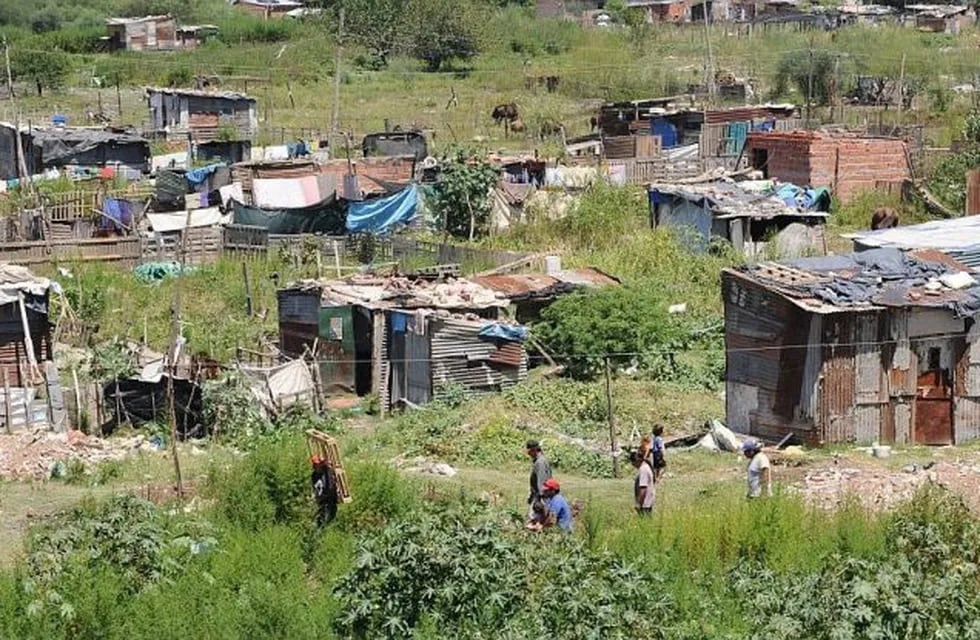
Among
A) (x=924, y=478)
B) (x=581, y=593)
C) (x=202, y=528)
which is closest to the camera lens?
(x=581, y=593)

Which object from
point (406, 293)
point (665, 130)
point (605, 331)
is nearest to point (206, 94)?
point (665, 130)

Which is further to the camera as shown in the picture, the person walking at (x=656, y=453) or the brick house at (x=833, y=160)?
the brick house at (x=833, y=160)

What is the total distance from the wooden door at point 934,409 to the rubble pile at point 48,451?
7505 millimetres

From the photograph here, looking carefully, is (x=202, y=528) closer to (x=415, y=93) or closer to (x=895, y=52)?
(x=415, y=93)

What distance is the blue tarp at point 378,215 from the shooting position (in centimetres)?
2722

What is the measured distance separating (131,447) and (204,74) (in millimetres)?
32061

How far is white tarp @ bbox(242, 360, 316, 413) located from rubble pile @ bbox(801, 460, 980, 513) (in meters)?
5.96

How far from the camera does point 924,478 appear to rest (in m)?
14.0

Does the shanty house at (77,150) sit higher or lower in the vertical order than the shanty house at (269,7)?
lower

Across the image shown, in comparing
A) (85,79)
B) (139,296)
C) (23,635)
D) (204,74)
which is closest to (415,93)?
(204,74)

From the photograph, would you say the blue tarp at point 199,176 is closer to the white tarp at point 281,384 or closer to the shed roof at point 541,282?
the shed roof at point 541,282

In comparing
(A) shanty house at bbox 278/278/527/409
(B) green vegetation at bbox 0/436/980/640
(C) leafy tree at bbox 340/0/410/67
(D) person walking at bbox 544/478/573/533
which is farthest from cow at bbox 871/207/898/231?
(C) leafy tree at bbox 340/0/410/67

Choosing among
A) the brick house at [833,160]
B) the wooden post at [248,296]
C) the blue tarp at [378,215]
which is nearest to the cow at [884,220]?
the brick house at [833,160]

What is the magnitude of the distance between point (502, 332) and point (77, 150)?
58.9 feet
